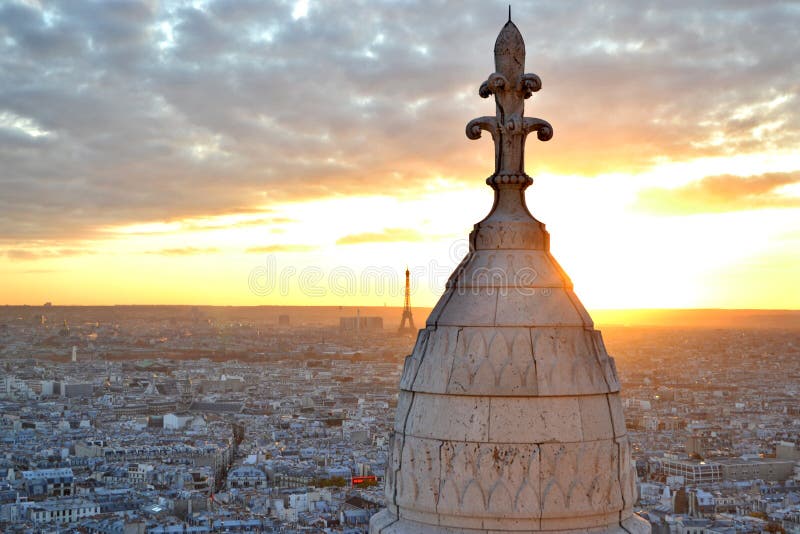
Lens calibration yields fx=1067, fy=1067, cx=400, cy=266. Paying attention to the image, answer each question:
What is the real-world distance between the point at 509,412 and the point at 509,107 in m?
0.80

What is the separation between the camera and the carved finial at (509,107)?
2.70 meters

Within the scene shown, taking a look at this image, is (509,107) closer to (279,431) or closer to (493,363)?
(493,363)

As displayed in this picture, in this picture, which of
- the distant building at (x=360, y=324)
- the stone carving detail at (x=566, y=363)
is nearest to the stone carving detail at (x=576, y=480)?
the stone carving detail at (x=566, y=363)

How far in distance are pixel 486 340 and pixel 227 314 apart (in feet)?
459

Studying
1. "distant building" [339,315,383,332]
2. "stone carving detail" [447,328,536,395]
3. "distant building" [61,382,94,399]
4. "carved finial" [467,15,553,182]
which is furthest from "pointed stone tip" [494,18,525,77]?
"distant building" [339,315,383,332]

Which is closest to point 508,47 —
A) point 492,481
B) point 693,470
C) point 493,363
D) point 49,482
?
point 493,363

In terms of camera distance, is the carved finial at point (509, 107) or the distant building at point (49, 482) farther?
the distant building at point (49, 482)

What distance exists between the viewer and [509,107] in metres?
2.73

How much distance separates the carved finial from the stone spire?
0.60ft

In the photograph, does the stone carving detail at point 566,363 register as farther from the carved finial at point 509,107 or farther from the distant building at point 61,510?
the distant building at point 61,510

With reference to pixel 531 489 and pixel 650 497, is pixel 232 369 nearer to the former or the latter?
pixel 650 497

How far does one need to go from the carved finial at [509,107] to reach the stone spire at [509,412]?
7.2 inches

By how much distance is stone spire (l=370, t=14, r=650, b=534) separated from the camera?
2.41 meters

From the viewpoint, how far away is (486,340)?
2.50 meters
